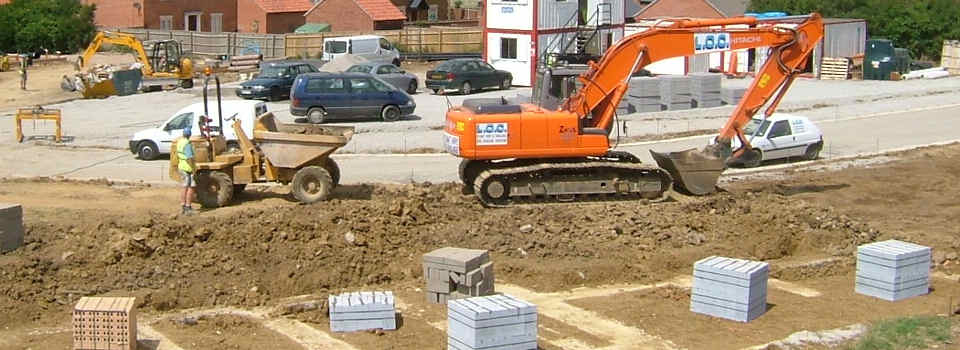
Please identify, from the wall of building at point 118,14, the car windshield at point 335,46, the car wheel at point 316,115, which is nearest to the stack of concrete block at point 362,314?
the car wheel at point 316,115

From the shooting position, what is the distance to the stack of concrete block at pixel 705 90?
37.3 meters

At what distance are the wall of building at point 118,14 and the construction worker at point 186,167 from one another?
48.4 metres

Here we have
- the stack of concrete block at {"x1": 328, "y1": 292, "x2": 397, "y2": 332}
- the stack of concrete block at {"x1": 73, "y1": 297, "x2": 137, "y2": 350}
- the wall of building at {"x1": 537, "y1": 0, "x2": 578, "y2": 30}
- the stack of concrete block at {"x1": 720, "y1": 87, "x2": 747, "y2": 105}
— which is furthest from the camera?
the wall of building at {"x1": 537, "y1": 0, "x2": 578, "y2": 30}

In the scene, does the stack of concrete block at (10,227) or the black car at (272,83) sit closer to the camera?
the stack of concrete block at (10,227)

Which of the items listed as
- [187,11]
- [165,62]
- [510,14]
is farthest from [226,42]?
[510,14]

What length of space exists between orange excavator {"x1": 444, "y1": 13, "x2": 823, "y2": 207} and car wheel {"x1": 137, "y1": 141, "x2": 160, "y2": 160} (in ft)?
28.8

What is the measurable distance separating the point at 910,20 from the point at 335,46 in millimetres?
27190

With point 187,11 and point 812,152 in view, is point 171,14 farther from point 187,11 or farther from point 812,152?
point 812,152

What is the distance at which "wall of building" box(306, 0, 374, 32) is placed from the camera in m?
63.2

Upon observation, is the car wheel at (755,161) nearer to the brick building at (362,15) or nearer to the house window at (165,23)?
the brick building at (362,15)

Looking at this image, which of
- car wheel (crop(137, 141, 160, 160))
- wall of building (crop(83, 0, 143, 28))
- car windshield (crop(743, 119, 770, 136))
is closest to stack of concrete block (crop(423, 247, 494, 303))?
car windshield (crop(743, 119, 770, 136))

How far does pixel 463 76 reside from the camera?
41.7 metres

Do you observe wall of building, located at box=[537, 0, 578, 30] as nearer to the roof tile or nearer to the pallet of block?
the pallet of block

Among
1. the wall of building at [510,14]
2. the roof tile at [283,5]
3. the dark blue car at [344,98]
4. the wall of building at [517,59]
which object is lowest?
the dark blue car at [344,98]
